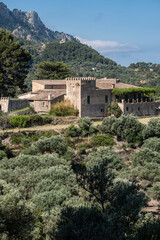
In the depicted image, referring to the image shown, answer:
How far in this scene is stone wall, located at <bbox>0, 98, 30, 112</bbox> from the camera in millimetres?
36188

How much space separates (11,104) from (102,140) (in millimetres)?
10835

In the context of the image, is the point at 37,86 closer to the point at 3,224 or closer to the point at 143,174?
the point at 143,174

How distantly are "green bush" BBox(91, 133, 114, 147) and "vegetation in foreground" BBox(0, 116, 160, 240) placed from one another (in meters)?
0.09

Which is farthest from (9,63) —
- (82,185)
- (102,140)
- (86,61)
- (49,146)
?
(86,61)

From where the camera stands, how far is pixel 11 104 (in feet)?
120

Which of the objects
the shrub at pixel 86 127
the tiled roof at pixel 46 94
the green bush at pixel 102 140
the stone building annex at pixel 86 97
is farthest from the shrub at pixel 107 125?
the tiled roof at pixel 46 94

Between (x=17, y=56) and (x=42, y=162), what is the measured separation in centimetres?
2300

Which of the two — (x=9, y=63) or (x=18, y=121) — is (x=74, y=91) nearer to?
(x=18, y=121)

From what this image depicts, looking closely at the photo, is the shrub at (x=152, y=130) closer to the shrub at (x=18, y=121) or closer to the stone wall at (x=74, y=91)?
the stone wall at (x=74, y=91)

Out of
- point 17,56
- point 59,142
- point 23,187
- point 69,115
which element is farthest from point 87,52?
point 23,187

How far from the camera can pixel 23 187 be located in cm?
1961

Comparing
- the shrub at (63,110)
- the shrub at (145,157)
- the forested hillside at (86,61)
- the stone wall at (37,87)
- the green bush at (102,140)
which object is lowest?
the shrub at (145,157)

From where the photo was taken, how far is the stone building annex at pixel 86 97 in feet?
119

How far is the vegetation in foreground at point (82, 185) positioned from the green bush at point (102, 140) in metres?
0.09
